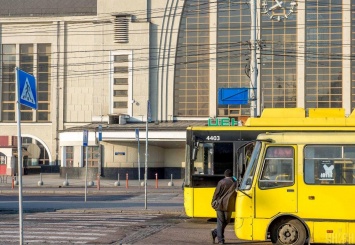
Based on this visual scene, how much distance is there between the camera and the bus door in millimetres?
16875

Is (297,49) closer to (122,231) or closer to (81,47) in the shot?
(81,47)

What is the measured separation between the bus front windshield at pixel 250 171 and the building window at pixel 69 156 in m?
44.6

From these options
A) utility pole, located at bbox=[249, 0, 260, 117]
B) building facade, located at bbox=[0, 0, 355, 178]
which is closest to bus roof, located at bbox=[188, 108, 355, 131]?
utility pole, located at bbox=[249, 0, 260, 117]

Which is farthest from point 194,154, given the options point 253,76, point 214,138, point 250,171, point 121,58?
point 121,58

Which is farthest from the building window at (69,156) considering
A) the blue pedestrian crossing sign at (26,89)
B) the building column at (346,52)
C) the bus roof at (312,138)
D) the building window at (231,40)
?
the blue pedestrian crossing sign at (26,89)

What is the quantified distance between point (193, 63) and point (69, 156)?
42.5ft

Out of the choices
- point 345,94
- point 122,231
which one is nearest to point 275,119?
point 122,231

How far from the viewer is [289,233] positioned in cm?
1684

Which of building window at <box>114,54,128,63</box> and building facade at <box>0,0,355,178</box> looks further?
building window at <box>114,54,128,63</box>

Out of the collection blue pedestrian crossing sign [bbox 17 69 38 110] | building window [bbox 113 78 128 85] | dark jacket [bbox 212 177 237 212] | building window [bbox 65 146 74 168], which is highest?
building window [bbox 113 78 128 85]

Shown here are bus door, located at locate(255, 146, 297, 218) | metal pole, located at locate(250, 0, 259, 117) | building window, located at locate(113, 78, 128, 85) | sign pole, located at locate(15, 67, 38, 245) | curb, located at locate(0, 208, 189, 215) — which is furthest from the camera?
building window, located at locate(113, 78, 128, 85)

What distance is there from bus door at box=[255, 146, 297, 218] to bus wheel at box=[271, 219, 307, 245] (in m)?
0.29

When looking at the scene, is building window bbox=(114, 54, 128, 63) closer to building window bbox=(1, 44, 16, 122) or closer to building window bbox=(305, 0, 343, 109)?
building window bbox=(1, 44, 16, 122)

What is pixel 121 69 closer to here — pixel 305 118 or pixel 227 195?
pixel 305 118
